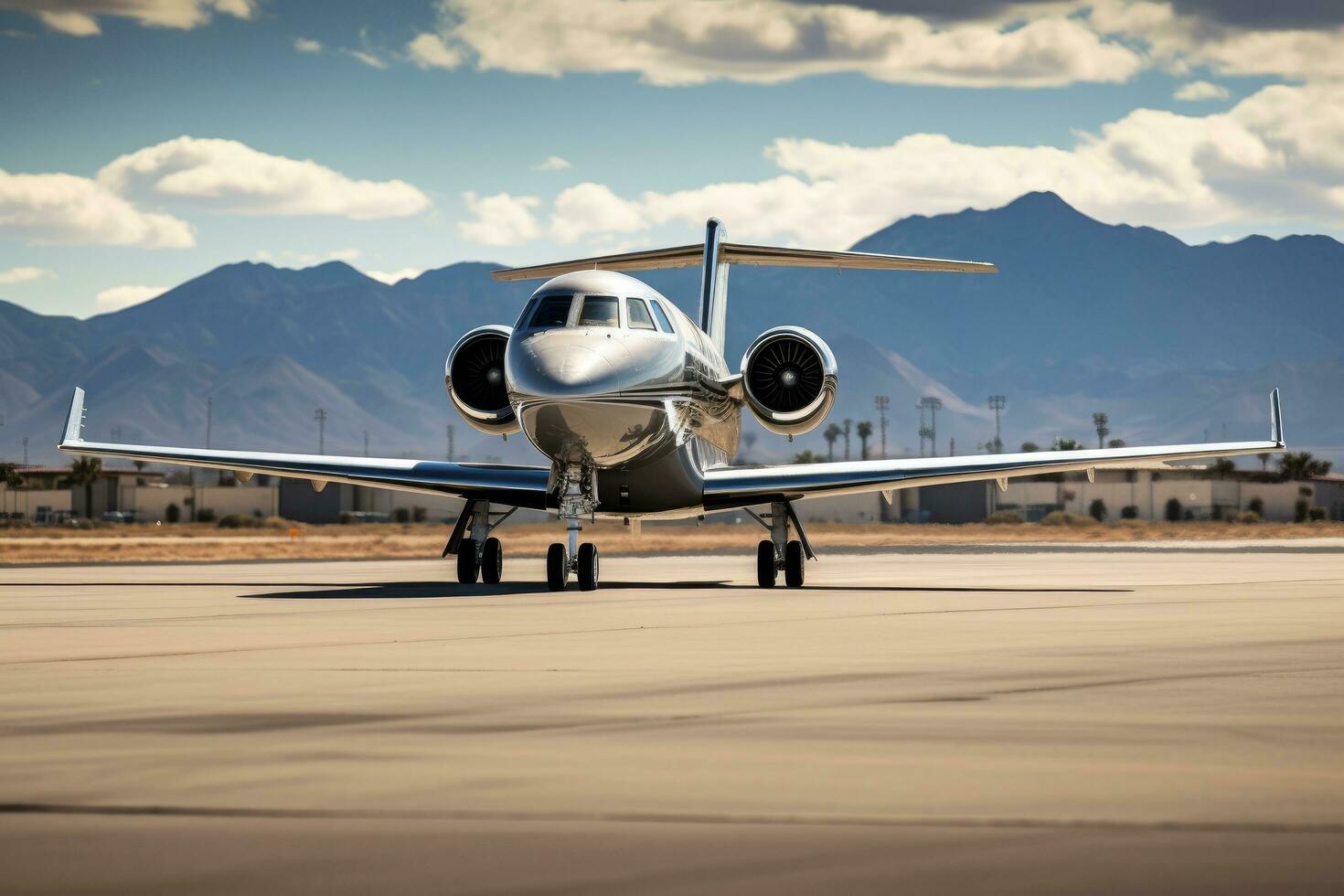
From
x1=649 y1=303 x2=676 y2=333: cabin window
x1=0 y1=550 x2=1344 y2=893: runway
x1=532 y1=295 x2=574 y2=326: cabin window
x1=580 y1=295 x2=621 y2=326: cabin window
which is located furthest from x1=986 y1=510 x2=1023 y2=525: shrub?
x1=0 y1=550 x2=1344 y2=893: runway

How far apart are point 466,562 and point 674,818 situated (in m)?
23.4

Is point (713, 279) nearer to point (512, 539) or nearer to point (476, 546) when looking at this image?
point (476, 546)

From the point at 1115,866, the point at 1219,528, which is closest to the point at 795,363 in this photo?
the point at 1115,866

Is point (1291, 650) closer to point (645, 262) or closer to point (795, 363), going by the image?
point (795, 363)

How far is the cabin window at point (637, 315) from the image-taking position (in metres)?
25.7

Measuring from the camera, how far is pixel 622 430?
2512cm

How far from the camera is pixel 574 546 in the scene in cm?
2617

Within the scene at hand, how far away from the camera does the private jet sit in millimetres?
24875

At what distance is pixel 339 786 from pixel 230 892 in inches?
72.9

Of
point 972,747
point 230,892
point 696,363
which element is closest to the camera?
point 230,892

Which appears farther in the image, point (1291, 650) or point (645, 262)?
point (645, 262)

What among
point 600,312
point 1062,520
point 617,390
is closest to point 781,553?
point 617,390

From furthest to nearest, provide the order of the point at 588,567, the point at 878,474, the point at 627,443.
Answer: the point at 878,474, the point at 627,443, the point at 588,567

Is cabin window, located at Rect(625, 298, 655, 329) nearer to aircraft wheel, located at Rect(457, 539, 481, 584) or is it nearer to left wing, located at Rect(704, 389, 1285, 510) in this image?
left wing, located at Rect(704, 389, 1285, 510)
